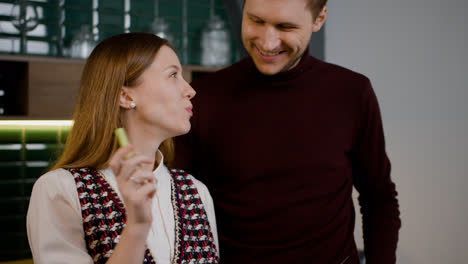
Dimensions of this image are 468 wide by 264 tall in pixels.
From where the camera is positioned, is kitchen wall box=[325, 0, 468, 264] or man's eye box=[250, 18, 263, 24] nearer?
man's eye box=[250, 18, 263, 24]

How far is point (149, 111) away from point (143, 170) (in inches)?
15.9

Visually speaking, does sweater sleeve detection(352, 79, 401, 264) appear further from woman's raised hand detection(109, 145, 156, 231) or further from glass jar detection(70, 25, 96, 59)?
glass jar detection(70, 25, 96, 59)

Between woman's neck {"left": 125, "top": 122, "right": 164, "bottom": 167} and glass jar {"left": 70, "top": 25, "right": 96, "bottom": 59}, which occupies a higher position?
glass jar {"left": 70, "top": 25, "right": 96, "bottom": 59}

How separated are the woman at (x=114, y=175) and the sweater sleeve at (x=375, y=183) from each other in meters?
0.59

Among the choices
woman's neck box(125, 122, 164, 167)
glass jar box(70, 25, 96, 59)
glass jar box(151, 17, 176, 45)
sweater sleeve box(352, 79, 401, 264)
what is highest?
glass jar box(151, 17, 176, 45)

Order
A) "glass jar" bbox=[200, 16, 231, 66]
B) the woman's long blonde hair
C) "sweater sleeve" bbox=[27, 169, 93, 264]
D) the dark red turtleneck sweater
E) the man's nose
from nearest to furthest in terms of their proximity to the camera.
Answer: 1. "sweater sleeve" bbox=[27, 169, 93, 264]
2. the woman's long blonde hair
3. the man's nose
4. the dark red turtleneck sweater
5. "glass jar" bbox=[200, 16, 231, 66]

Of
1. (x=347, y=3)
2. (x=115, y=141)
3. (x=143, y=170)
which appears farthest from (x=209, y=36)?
(x=143, y=170)

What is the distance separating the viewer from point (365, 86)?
1.55 meters

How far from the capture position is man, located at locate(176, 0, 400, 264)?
1394 millimetres

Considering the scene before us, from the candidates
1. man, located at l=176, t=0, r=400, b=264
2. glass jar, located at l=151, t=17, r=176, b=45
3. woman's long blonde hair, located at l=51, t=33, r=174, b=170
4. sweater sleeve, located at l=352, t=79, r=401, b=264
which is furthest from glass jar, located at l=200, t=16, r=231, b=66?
woman's long blonde hair, located at l=51, t=33, r=174, b=170

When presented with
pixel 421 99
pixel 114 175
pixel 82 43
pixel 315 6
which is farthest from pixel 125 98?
pixel 421 99

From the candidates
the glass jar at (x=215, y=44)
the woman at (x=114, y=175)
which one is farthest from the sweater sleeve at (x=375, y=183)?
the glass jar at (x=215, y=44)

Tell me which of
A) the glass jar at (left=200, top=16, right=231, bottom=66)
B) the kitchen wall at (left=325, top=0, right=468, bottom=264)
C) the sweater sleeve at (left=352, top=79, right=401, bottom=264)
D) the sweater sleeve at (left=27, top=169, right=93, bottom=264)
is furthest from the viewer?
the glass jar at (left=200, top=16, right=231, bottom=66)

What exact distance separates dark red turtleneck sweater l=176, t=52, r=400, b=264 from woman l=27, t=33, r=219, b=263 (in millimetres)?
151
